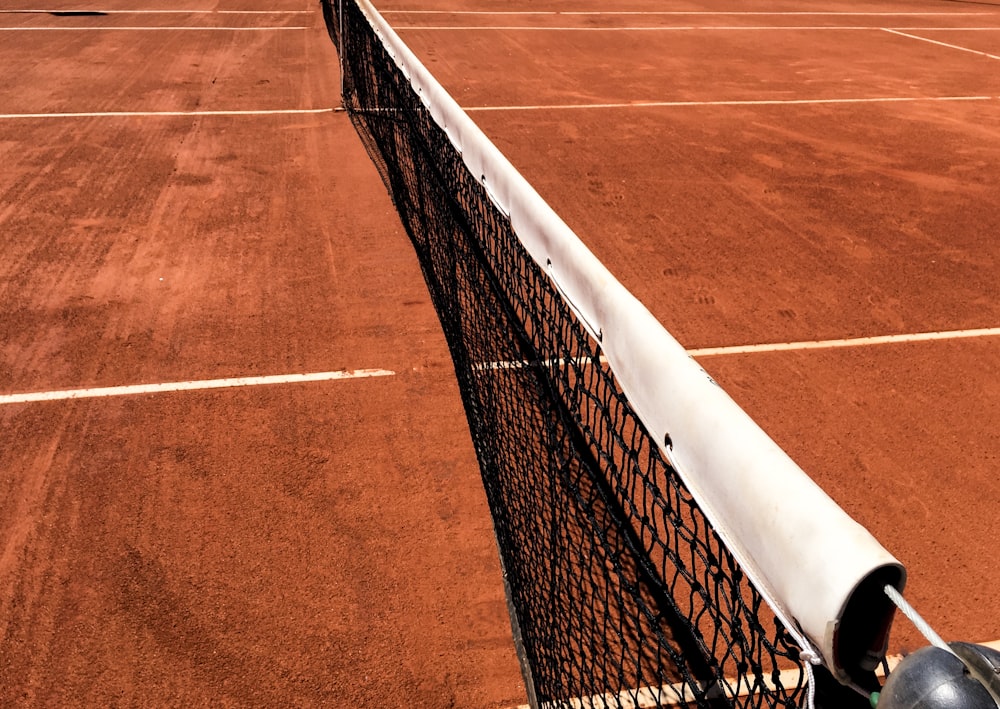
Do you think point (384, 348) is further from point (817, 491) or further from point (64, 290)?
point (817, 491)

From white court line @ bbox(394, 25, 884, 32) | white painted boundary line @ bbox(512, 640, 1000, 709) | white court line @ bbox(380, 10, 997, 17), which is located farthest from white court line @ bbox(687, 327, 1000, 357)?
white court line @ bbox(380, 10, 997, 17)

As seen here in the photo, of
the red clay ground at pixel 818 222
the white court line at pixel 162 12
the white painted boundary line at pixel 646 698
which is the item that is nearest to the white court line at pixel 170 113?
the red clay ground at pixel 818 222

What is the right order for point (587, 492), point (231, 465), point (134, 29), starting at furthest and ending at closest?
point (134, 29), point (231, 465), point (587, 492)

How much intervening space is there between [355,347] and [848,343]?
362cm

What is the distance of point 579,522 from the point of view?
447 cm

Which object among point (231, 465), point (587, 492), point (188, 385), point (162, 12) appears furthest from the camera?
point (162, 12)

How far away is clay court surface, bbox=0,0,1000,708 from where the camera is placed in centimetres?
397

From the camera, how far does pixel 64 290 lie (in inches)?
269

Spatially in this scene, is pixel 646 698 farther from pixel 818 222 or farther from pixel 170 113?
pixel 170 113

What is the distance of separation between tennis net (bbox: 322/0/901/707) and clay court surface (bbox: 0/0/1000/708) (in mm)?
211

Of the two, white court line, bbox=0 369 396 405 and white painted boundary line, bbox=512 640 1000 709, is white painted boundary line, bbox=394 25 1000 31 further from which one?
white painted boundary line, bbox=512 640 1000 709

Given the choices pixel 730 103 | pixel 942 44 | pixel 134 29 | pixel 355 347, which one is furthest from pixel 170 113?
pixel 942 44

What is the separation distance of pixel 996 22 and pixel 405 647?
22.2 m

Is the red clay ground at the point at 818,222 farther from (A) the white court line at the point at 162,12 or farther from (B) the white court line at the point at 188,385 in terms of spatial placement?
(A) the white court line at the point at 162,12
